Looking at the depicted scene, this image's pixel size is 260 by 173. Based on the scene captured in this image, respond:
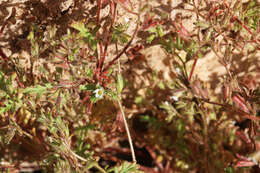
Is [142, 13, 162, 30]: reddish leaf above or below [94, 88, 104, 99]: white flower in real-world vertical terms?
above

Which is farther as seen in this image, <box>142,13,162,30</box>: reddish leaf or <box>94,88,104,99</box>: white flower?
<box>142,13,162,30</box>: reddish leaf

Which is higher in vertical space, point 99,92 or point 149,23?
point 149,23

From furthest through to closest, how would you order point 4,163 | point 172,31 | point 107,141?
1. point 107,141
2. point 4,163
3. point 172,31

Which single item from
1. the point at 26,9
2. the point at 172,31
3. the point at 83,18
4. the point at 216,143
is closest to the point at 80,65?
the point at 83,18

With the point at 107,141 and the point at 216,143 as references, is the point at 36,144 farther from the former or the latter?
the point at 216,143

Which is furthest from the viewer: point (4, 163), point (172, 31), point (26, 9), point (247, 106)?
point (4, 163)

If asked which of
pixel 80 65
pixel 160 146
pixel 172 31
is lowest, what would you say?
pixel 160 146

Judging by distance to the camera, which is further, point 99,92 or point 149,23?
point 149,23

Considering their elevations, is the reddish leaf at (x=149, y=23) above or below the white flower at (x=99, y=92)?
above

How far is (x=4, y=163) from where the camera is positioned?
7.83ft

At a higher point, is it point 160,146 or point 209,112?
point 209,112

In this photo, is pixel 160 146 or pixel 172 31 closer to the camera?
pixel 172 31

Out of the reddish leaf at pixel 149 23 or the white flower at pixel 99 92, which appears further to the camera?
the reddish leaf at pixel 149 23

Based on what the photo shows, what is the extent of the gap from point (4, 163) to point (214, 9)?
2123 millimetres
